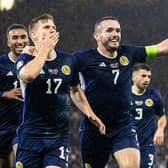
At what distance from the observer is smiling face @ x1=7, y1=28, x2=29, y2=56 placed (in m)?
7.45

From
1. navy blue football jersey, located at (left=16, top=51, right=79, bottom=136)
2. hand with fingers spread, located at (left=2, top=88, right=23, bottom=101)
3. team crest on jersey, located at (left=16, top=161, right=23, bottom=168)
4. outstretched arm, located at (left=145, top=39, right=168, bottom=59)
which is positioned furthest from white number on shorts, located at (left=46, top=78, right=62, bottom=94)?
hand with fingers spread, located at (left=2, top=88, right=23, bottom=101)

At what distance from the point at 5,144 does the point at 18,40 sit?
1.36 m

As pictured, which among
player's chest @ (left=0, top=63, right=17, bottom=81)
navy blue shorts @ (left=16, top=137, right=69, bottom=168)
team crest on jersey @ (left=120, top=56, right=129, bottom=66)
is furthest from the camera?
player's chest @ (left=0, top=63, right=17, bottom=81)

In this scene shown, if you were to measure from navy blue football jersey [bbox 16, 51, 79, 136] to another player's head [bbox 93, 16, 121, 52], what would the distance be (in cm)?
105

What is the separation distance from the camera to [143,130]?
8.75 m

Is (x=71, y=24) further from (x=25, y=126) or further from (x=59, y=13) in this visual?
(x=25, y=126)

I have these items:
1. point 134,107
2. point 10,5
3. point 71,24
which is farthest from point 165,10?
point 134,107

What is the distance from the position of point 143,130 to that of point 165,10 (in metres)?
11.6

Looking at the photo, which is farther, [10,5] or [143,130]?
[10,5]

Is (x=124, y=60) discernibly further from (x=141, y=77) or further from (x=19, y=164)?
(x=141, y=77)

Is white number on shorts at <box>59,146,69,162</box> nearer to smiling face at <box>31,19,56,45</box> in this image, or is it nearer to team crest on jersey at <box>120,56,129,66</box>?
smiling face at <box>31,19,56,45</box>

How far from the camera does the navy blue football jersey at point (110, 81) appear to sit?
6.46 meters

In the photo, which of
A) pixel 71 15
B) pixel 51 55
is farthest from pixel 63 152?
pixel 71 15

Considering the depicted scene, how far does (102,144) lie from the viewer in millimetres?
6543
